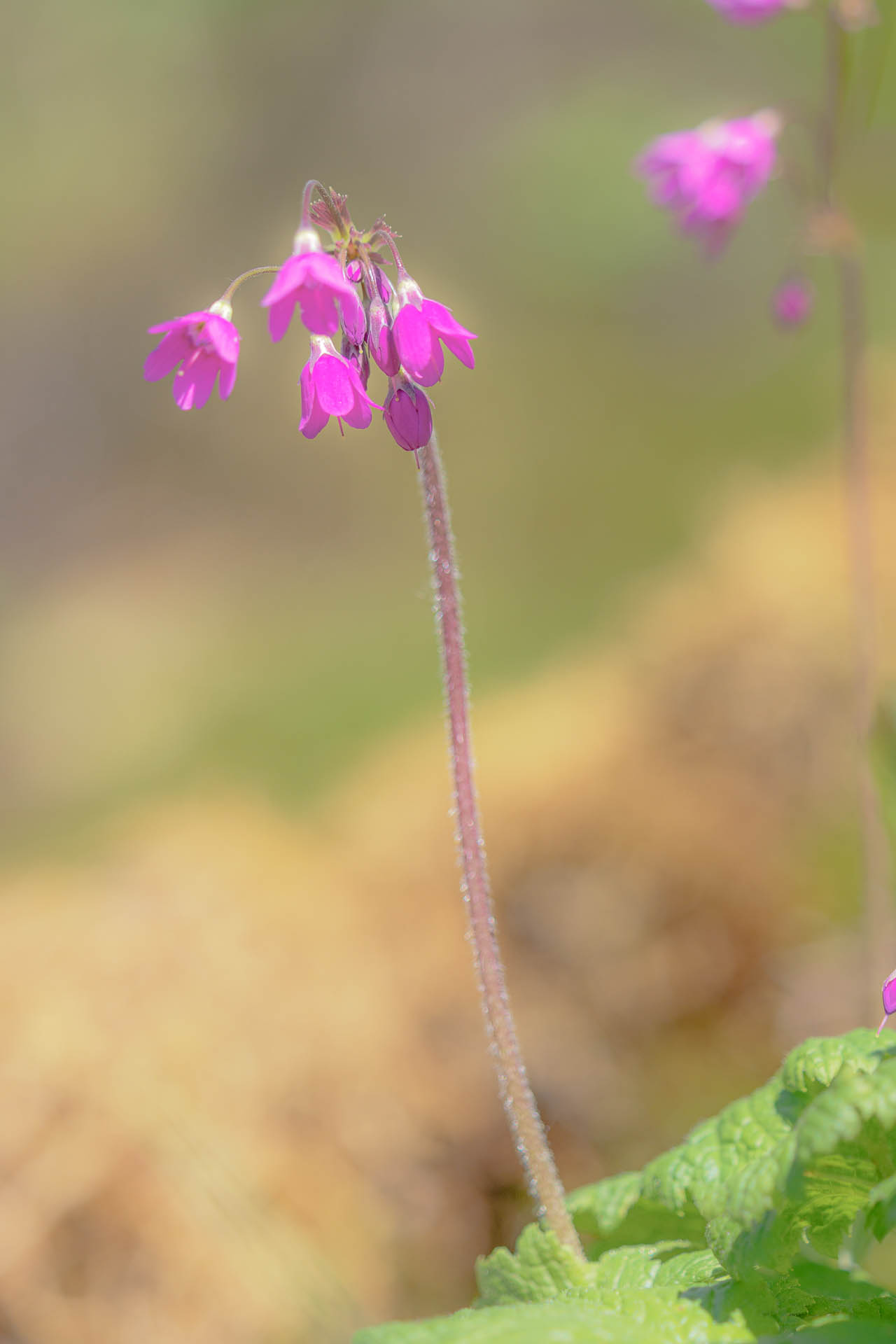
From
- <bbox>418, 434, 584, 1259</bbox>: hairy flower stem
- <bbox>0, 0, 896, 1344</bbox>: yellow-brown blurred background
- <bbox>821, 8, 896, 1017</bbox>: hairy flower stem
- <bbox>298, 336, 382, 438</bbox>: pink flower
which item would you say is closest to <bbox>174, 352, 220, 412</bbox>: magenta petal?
<bbox>298, 336, 382, 438</bbox>: pink flower

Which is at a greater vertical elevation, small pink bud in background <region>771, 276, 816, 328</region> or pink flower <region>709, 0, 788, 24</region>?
pink flower <region>709, 0, 788, 24</region>

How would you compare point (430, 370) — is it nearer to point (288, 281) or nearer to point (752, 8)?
point (288, 281)

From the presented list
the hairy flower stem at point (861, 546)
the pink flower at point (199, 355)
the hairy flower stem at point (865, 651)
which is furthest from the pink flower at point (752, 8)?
the pink flower at point (199, 355)

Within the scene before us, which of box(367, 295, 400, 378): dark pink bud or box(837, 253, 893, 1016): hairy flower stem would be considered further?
box(837, 253, 893, 1016): hairy flower stem

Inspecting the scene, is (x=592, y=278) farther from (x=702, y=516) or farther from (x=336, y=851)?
(x=336, y=851)

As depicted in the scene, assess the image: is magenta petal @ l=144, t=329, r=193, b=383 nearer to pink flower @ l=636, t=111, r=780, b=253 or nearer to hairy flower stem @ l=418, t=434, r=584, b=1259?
hairy flower stem @ l=418, t=434, r=584, b=1259

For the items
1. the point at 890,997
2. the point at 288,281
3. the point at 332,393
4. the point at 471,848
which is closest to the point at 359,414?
the point at 332,393

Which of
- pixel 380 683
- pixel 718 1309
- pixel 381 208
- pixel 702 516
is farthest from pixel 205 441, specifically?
pixel 718 1309
